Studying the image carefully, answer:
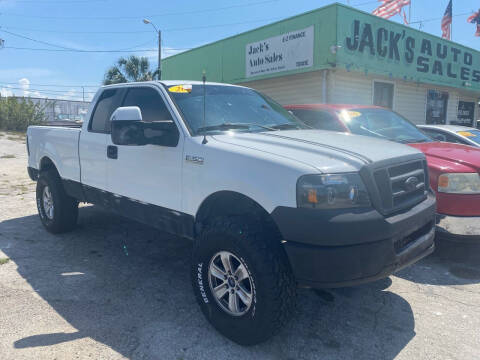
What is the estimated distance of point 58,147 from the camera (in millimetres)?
4992

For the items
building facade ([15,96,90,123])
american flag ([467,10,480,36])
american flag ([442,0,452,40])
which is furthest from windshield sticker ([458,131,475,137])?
building facade ([15,96,90,123])

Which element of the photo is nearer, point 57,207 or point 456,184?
point 456,184

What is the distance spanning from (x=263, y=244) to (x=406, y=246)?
1014 millimetres

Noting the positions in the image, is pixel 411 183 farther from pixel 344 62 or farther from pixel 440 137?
pixel 344 62

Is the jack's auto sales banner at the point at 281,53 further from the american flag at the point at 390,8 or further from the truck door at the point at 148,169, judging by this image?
the truck door at the point at 148,169

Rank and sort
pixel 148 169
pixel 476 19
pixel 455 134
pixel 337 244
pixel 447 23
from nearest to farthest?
pixel 337 244 < pixel 148 169 < pixel 455 134 < pixel 447 23 < pixel 476 19

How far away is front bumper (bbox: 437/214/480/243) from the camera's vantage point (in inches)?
151

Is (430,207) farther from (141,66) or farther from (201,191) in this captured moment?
(141,66)

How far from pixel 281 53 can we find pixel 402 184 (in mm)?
10304

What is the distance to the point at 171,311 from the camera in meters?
3.24

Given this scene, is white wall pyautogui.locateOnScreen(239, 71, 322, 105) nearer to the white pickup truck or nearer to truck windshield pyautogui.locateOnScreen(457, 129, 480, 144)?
truck windshield pyautogui.locateOnScreen(457, 129, 480, 144)

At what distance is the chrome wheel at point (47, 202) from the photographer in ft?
17.3

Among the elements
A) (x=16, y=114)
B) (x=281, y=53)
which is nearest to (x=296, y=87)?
(x=281, y=53)

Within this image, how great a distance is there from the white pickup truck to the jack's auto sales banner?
27.2 ft
